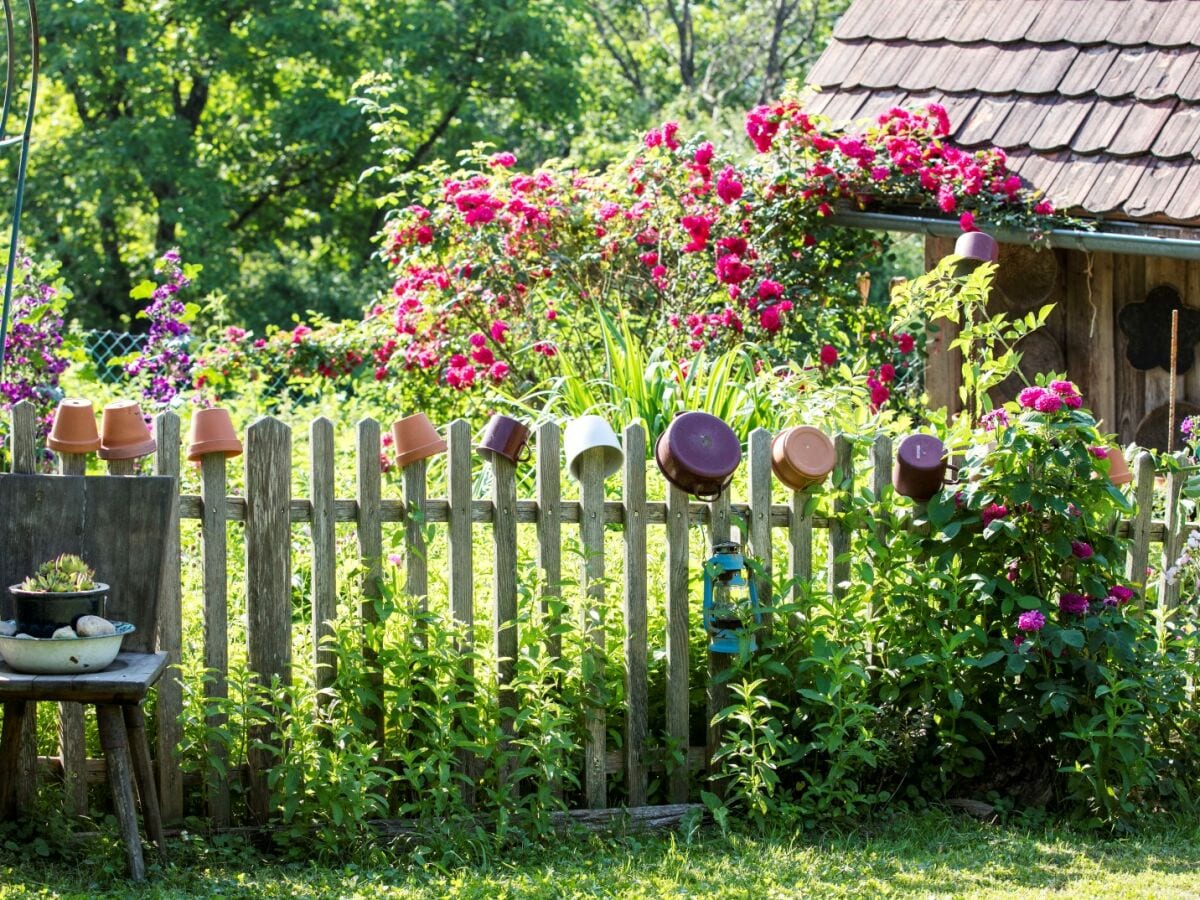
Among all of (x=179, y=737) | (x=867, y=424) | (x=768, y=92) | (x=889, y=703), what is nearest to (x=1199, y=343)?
(x=867, y=424)

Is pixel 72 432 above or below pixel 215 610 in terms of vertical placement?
above

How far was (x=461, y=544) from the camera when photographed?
4055 millimetres

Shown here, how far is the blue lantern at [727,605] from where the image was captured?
419cm

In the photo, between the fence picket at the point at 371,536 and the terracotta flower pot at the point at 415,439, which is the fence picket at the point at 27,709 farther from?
the terracotta flower pot at the point at 415,439

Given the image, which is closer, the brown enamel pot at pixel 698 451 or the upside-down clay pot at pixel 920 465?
the brown enamel pot at pixel 698 451

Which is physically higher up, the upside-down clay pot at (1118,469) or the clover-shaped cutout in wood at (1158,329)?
the clover-shaped cutout in wood at (1158,329)

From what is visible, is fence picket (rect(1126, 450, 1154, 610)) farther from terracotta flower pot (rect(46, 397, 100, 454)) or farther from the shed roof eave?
terracotta flower pot (rect(46, 397, 100, 454))

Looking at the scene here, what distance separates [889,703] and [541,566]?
3.84 ft

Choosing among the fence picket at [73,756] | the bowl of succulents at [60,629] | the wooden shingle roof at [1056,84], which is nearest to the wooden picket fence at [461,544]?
the fence picket at [73,756]

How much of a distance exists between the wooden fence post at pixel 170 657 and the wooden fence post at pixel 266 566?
0.63ft

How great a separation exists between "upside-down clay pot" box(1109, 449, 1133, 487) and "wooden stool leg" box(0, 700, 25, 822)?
3299mm

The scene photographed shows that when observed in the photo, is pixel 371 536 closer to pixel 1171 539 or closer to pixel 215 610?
pixel 215 610

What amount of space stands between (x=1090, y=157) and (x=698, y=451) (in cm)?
324

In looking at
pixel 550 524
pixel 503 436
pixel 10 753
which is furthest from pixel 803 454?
pixel 10 753
